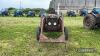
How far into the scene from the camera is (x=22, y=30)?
68.3 feet

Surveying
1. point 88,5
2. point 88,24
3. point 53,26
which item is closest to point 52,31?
point 53,26

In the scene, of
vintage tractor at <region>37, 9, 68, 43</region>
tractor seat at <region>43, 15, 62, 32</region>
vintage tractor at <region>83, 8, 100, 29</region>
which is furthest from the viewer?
vintage tractor at <region>83, 8, 100, 29</region>

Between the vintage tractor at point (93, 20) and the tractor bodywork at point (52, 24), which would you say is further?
the vintage tractor at point (93, 20)

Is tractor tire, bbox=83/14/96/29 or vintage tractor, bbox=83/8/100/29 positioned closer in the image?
vintage tractor, bbox=83/8/100/29

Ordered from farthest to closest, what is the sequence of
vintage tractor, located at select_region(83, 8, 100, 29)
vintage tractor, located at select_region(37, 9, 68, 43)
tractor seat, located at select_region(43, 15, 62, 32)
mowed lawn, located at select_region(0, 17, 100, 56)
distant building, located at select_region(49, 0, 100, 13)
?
distant building, located at select_region(49, 0, 100, 13)
vintage tractor, located at select_region(83, 8, 100, 29)
tractor seat, located at select_region(43, 15, 62, 32)
vintage tractor, located at select_region(37, 9, 68, 43)
mowed lawn, located at select_region(0, 17, 100, 56)

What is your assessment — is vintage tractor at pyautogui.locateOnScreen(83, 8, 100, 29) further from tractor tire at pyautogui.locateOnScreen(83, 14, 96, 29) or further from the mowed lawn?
the mowed lawn

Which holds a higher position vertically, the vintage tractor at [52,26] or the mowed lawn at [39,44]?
the vintage tractor at [52,26]

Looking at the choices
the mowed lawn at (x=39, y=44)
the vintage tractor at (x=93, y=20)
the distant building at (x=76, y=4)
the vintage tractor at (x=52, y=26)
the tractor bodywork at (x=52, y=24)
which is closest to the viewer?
the mowed lawn at (x=39, y=44)

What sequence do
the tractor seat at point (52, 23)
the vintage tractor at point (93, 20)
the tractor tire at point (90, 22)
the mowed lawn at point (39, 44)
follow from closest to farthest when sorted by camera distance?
1. the mowed lawn at point (39, 44)
2. the tractor seat at point (52, 23)
3. the vintage tractor at point (93, 20)
4. the tractor tire at point (90, 22)

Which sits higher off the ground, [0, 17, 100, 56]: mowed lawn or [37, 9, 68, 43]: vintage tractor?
[37, 9, 68, 43]: vintage tractor

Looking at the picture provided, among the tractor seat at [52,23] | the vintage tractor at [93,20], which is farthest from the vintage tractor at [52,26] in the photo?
the vintage tractor at [93,20]

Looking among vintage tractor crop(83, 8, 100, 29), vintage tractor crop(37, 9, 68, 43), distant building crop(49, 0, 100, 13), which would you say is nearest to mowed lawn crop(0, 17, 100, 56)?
vintage tractor crop(83, 8, 100, 29)

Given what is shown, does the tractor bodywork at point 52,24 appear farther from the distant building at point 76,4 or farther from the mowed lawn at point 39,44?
the distant building at point 76,4

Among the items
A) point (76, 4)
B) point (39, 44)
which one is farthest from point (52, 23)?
point (76, 4)
